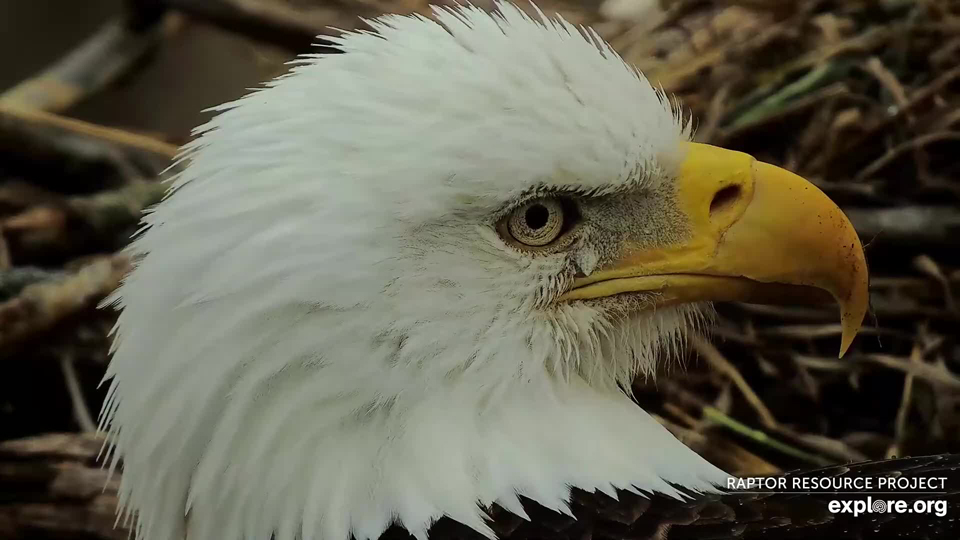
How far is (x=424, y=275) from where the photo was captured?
0.88 meters

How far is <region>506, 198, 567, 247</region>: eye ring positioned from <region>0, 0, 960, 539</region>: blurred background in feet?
1.37

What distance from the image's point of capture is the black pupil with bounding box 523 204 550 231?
0.91m

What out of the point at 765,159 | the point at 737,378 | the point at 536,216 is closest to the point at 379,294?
the point at 536,216

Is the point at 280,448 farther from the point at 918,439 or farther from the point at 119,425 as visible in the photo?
the point at 918,439

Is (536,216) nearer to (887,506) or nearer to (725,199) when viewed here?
(725,199)

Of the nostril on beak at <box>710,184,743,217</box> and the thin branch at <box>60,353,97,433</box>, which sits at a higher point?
the nostril on beak at <box>710,184,743,217</box>

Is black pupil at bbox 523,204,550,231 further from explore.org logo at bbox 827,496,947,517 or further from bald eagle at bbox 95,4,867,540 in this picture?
explore.org logo at bbox 827,496,947,517

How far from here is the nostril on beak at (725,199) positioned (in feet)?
3.16

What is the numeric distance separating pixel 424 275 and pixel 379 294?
2.1 inches

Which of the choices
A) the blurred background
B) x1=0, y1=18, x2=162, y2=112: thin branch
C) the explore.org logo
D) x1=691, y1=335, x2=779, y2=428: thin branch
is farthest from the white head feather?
x1=0, y1=18, x2=162, y2=112: thin branch

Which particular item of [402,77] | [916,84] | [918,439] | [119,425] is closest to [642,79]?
[402,77]

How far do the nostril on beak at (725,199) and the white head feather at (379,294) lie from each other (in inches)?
2.8

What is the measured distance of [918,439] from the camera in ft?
4.60

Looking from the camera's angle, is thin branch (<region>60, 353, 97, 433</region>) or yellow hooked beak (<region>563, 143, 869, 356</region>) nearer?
yellow hooked beak (<region>563, 143, 869, 356</region>)
